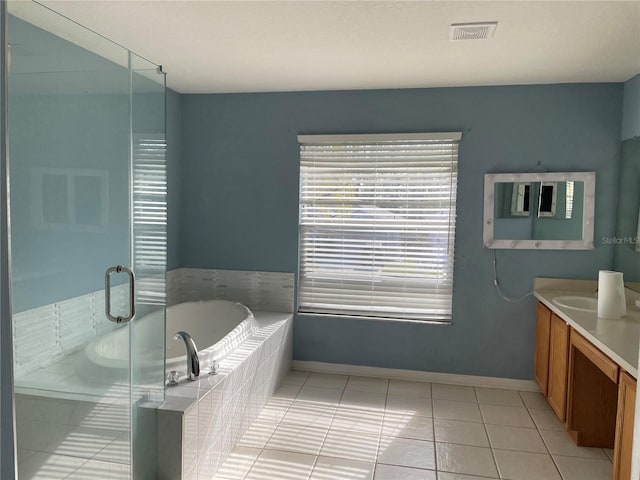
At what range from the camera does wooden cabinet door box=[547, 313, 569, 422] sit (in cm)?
293

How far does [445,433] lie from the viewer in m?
3.02

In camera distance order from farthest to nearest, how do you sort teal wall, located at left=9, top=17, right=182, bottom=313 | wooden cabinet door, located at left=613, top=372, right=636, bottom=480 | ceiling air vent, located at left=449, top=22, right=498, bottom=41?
ceiling air vent, located at left=449, top=22, right=498, bottom=41 → wooden cabinet door, located at left=613, top=372, right=636, bottom=480 → teal wall, located at left=9, top=17, right=182, bottom=313

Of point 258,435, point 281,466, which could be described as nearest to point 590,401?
point 281,466

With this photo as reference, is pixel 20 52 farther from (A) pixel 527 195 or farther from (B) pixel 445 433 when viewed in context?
(A) pixel 527 195

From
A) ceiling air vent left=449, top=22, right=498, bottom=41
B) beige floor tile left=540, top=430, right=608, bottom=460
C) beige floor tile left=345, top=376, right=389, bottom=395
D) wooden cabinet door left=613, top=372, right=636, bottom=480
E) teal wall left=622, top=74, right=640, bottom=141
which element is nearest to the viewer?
wooden cabinet door left=613, top=372, right=636, bottom=480

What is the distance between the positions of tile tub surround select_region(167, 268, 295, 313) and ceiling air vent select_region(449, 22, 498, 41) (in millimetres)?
2242

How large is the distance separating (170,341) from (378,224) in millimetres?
1880

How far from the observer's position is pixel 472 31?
8.26 ft

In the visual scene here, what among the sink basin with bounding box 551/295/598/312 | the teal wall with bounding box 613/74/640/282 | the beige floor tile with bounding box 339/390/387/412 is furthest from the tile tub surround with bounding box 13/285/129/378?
the teal wall with bounding box 613/74/640/282

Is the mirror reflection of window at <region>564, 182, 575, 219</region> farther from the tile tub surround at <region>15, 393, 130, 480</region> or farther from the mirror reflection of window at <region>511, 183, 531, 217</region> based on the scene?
the tile tub surround at <region>15, 393, 130, 480</region>

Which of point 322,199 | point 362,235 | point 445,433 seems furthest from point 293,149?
point 445,433

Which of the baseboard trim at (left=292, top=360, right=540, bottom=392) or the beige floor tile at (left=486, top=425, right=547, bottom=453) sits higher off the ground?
the baseboard trim at (left=292, top=360, right=540, bottom=392)

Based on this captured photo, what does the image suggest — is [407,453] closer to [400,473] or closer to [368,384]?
[400,473]

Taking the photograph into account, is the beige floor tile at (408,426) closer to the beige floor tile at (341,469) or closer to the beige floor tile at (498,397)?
the beige floor tile at (341,469)
